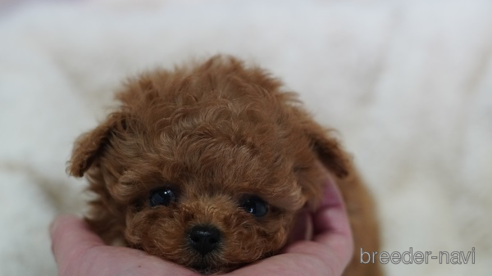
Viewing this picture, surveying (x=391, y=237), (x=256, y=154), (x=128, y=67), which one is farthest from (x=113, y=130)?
(x=391, y=237)

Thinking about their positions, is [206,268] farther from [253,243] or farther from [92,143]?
[92,143]

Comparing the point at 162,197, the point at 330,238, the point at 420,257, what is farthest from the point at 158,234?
the point at 420,257

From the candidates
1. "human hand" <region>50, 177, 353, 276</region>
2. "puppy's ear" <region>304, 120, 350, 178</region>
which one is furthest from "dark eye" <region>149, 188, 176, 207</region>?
"puppy's ear" <region>304, 120, 350, 178</region>

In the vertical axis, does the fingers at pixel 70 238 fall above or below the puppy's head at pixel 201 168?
below

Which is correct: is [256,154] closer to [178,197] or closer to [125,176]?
[178,197]

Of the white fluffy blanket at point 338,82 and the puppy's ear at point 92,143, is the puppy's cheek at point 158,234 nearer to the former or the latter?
the puppy's ear at point 92,143

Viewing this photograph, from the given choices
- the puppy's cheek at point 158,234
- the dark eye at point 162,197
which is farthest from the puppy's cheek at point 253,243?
the dark eye at point 162,197
